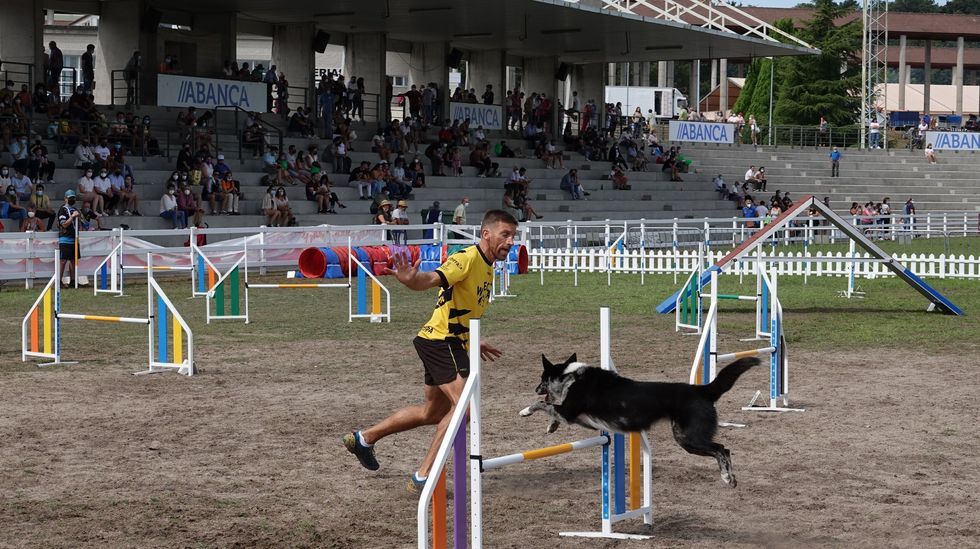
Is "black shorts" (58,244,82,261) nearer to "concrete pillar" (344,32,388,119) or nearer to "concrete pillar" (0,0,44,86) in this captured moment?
"concrete pillar" (0,0,44,86)

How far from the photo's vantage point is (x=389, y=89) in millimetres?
44344

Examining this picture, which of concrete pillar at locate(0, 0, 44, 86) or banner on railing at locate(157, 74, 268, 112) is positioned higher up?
concrete pillar at locate(0, 0, 44, 86)

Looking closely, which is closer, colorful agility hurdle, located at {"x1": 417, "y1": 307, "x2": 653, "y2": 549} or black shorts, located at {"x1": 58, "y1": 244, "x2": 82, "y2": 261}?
colorful agility hurdle, located at {"x1": 417, "y1": 307, "x2": 653, "y2": 549}

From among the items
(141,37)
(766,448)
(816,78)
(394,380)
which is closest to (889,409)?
(766,448)

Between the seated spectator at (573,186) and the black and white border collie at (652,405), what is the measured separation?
33.6 meters

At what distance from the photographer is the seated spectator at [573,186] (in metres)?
40.6

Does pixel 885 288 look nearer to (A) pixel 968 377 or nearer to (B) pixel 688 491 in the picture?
(A) pixel 968 377

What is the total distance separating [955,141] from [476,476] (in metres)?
55.5

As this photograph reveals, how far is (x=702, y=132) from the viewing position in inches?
2009

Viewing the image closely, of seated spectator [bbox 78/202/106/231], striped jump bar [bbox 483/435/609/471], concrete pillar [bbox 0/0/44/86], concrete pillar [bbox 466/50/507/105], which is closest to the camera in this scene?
striped jump bar [bbox 483/435/609/471]

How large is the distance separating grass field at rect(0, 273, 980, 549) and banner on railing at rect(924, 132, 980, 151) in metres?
42.0

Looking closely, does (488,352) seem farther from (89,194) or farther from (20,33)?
(20,33)

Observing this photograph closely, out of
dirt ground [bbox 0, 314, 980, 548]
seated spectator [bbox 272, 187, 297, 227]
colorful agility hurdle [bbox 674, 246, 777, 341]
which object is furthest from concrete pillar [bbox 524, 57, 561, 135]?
dirt ground [bbox 0, 314, 980, 548]

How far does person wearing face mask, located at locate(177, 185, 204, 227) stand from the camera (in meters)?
28.3
